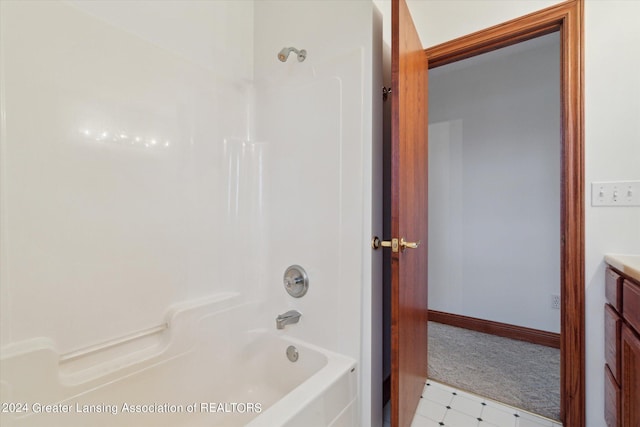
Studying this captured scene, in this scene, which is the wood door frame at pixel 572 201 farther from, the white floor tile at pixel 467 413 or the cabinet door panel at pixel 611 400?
the white floor tile at pixel 467 413

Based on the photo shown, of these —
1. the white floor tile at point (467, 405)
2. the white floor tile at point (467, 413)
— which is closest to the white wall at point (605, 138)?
the white floor tile at point (467, 413)

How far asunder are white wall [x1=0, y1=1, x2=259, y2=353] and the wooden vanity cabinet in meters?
1.63

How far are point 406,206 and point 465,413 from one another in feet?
4.04

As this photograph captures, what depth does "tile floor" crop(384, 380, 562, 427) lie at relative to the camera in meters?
1.53

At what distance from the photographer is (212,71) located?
5.03ft

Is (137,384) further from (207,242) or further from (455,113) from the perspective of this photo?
(455,113)

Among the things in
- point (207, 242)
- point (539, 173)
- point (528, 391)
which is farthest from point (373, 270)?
point (539, 173)

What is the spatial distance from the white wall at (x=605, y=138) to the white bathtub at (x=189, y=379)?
1.13m

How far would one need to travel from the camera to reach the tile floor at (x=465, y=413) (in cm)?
153

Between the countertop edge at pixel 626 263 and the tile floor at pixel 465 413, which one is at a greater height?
the countertop edge at pixel 626 263

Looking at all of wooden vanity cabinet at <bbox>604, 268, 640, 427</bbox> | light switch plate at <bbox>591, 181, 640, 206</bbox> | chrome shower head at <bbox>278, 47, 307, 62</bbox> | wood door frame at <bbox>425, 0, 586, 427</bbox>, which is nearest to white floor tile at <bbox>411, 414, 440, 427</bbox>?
wood door frame at <bbox>425, 0, 586, 427</bbox>

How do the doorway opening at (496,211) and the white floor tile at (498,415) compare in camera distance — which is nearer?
the white floor tile at (498,415)

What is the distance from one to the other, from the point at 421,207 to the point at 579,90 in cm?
88

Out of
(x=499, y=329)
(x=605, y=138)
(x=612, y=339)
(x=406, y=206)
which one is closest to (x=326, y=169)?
(x=406, y=206)
